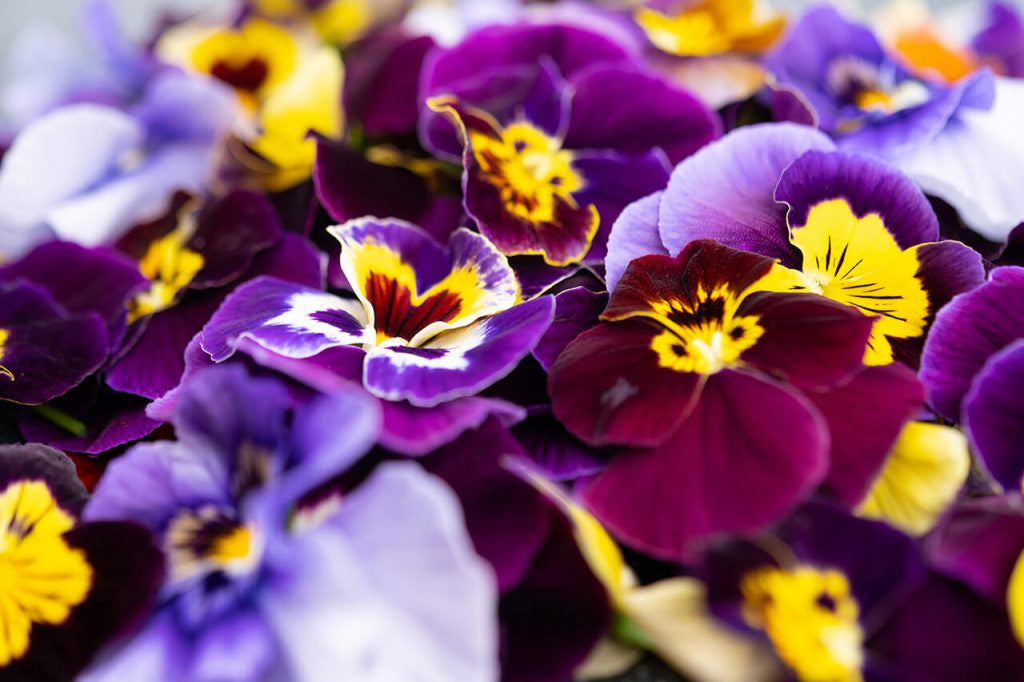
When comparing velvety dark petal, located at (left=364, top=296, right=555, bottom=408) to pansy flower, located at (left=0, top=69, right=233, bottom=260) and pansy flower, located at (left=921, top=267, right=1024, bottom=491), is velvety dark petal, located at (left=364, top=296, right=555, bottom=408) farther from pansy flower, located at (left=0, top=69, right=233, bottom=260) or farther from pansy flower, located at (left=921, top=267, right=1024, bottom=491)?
pansy flower, located at (left=0, top=69, right=233, bottom=260)

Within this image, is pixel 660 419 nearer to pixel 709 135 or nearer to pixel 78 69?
pixel 709 135

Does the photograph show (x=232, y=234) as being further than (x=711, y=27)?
No

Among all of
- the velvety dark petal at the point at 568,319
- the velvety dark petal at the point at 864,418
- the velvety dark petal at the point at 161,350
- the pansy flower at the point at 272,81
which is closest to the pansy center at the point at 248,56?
the pansy flower at the point at 272,81

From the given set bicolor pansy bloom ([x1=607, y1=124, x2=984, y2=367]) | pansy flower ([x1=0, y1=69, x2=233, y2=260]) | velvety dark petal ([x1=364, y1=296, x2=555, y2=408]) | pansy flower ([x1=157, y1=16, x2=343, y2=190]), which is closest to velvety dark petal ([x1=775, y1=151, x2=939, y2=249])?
bicolor pansy bloom ([x1=607, y1=124, x2=984, y2=367])

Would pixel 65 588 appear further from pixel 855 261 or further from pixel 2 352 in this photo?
pixel 855 261

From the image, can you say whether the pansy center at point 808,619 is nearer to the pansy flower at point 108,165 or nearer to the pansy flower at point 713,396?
the pansy flower at point 713,396

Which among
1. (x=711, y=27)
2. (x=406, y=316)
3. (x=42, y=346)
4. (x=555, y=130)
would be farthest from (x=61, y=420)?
(x=711, y=27)
